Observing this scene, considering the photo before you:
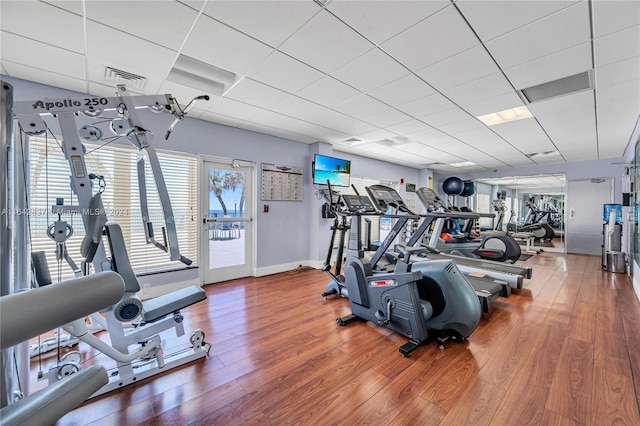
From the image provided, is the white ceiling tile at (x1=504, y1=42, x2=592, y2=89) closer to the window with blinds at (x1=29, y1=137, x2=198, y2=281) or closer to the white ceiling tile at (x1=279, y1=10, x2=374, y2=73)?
the white ceiling tile at (x1=279, y1=10, x2=374, y2=73)

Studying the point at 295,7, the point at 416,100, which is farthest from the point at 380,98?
the point at 295,7

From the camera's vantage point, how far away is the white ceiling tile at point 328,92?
300 centimetres

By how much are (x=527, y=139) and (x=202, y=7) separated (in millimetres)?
5673

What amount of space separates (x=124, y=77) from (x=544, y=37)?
3.84 meters

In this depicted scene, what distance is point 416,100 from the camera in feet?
11.2

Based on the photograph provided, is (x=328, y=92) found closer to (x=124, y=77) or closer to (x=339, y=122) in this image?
(x=339, y=122)

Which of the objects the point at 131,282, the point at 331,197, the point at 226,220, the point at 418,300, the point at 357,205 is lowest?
the point at 418,300

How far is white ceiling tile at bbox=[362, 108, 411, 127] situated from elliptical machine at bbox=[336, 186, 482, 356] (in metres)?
1.74

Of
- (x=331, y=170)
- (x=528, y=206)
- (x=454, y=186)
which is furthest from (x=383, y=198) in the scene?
(x=528, y=206)

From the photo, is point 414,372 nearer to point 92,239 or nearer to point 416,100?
point 92,239

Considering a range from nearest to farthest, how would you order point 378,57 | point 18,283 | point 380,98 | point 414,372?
point 18,283
point 414,372
point 378,57
point 380,98

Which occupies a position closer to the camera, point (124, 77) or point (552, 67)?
point (552, 67)

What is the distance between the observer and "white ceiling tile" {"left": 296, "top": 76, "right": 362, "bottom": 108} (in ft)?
9.84

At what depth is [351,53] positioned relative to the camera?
2.43 meters
